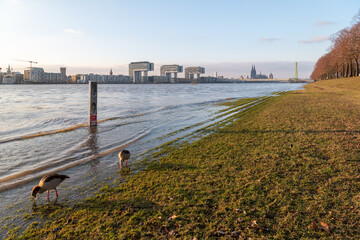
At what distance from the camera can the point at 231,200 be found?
17.0ft

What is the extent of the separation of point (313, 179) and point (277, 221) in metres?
2.45

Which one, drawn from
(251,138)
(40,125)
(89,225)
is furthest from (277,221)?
(40,125)

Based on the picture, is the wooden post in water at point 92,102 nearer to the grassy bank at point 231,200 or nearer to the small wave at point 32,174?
the small wave at point 32,174

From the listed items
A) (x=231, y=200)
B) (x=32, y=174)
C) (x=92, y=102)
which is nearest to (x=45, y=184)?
(x=32, y=174)

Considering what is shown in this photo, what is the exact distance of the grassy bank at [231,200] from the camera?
13.8 feet

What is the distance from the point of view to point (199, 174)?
6.86m

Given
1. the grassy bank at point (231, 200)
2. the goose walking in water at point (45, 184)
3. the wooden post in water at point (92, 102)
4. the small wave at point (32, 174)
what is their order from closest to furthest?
the grassy bank at point (231, 200), the goose walking in water at point (45, 184), the small wave at point (32, 174), the wooden post in water at point (92, 102)

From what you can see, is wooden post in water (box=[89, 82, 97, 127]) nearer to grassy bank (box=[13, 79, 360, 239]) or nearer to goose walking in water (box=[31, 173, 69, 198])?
grassy bank (box=[13, 79, 360, 239])

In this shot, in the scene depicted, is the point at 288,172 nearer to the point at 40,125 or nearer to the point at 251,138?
the point at 251,138

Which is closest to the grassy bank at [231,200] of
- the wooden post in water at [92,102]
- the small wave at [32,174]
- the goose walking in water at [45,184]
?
the goose walking in water at [45,184]

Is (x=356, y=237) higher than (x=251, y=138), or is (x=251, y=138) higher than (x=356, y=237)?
(x=251, y=138)

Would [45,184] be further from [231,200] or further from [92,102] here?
[92,102]

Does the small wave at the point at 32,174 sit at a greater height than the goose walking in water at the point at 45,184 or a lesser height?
lesser

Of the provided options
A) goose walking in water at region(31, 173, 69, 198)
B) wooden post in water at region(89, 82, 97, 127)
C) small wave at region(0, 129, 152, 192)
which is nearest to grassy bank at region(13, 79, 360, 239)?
goose walking in water at region(31, 173, 69, 198)
